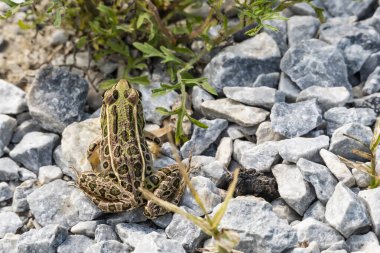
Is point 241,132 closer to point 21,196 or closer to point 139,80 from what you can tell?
point 139,80

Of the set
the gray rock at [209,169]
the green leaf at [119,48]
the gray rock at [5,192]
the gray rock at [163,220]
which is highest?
the green leaf at [119,48]

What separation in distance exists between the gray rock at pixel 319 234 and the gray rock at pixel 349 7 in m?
3.11

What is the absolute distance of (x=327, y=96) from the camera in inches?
238

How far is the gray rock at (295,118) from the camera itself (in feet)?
18.9

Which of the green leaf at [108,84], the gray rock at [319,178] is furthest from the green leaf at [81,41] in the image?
the gray rock at [319,178]

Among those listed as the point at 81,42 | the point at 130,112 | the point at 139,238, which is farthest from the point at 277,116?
the point at 81,42

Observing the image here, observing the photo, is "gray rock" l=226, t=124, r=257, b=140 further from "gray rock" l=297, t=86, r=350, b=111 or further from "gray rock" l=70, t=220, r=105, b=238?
"gray rock" l=70, t=220, r=105, b=238

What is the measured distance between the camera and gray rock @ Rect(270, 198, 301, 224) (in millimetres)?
5238

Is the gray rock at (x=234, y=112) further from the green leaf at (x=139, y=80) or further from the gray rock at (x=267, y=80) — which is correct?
the green leaf at (x=139, y=80)

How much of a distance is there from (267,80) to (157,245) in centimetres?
240

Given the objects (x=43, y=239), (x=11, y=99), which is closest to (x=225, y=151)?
(x=43, y=239)

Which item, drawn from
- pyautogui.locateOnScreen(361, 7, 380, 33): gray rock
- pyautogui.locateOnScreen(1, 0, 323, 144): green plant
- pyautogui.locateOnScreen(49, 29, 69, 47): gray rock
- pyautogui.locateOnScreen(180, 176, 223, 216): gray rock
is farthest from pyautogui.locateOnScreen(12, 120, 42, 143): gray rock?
pyautogui.locateOnScreen(361, 7, 380, 33): gray rock

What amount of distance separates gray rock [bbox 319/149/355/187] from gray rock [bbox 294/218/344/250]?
520mm

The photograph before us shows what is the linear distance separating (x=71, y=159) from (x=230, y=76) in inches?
70.2
